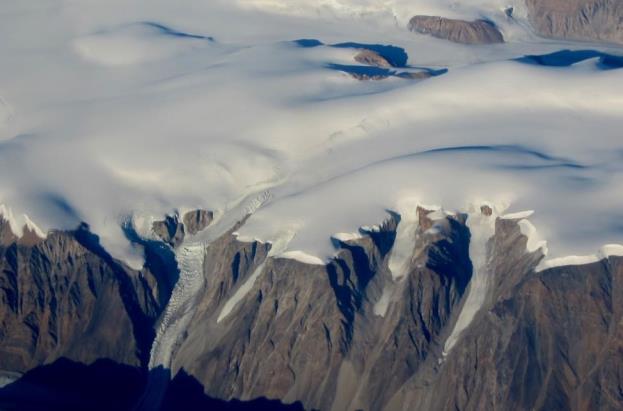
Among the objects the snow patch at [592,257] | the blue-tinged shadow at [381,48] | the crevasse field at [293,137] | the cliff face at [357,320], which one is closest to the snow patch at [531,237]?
the crevasse field at [293,137]

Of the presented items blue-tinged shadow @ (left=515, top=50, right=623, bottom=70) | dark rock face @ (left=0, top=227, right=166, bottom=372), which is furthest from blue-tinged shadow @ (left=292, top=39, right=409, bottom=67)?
dark rock face @ (left=0, top=227, right=166, bottom=372)

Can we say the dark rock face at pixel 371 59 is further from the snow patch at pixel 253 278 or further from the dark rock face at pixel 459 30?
the snow patch at pixel 253 278

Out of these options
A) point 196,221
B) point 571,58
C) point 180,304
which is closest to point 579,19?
point 571,58

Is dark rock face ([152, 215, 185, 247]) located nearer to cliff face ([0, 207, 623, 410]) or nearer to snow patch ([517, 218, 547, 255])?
cliff face ([0, 207, 623, 410])

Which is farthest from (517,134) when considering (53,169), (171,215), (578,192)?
(53,169)

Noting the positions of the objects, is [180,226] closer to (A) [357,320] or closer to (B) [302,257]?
(B) [302,257]

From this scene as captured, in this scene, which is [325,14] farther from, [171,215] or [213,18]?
[171,215]
